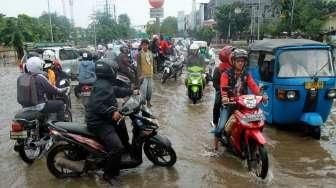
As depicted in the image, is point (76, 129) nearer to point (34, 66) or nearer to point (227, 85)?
point (34, 66)

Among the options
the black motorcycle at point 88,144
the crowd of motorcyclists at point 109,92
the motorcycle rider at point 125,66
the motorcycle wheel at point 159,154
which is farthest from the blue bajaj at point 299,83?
the motorcycle rider at point 125,66

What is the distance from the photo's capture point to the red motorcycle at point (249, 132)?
20.8 feet

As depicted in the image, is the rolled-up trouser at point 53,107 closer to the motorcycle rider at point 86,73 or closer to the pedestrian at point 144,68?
the pedestrian at point 144,68

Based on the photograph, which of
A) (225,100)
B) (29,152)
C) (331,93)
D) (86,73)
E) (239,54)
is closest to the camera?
(225,100)

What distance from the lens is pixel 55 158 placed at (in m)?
6.65

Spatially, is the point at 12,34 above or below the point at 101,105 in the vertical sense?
above

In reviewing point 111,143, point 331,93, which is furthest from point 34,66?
point 331,93

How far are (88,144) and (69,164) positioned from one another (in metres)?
0.49

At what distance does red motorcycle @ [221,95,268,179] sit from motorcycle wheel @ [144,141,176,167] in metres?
0.96

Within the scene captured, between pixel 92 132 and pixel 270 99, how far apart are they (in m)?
4.10

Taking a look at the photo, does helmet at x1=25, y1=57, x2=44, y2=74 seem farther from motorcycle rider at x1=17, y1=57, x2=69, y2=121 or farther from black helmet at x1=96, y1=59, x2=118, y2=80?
black helmet at x1=96, y1=59, x2=118, y2=80

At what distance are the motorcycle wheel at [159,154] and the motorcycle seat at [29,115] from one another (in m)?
1.77

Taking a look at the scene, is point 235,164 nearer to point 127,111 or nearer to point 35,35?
point 127,111

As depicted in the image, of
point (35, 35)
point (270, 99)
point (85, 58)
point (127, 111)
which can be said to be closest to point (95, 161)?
point (127, 111)
